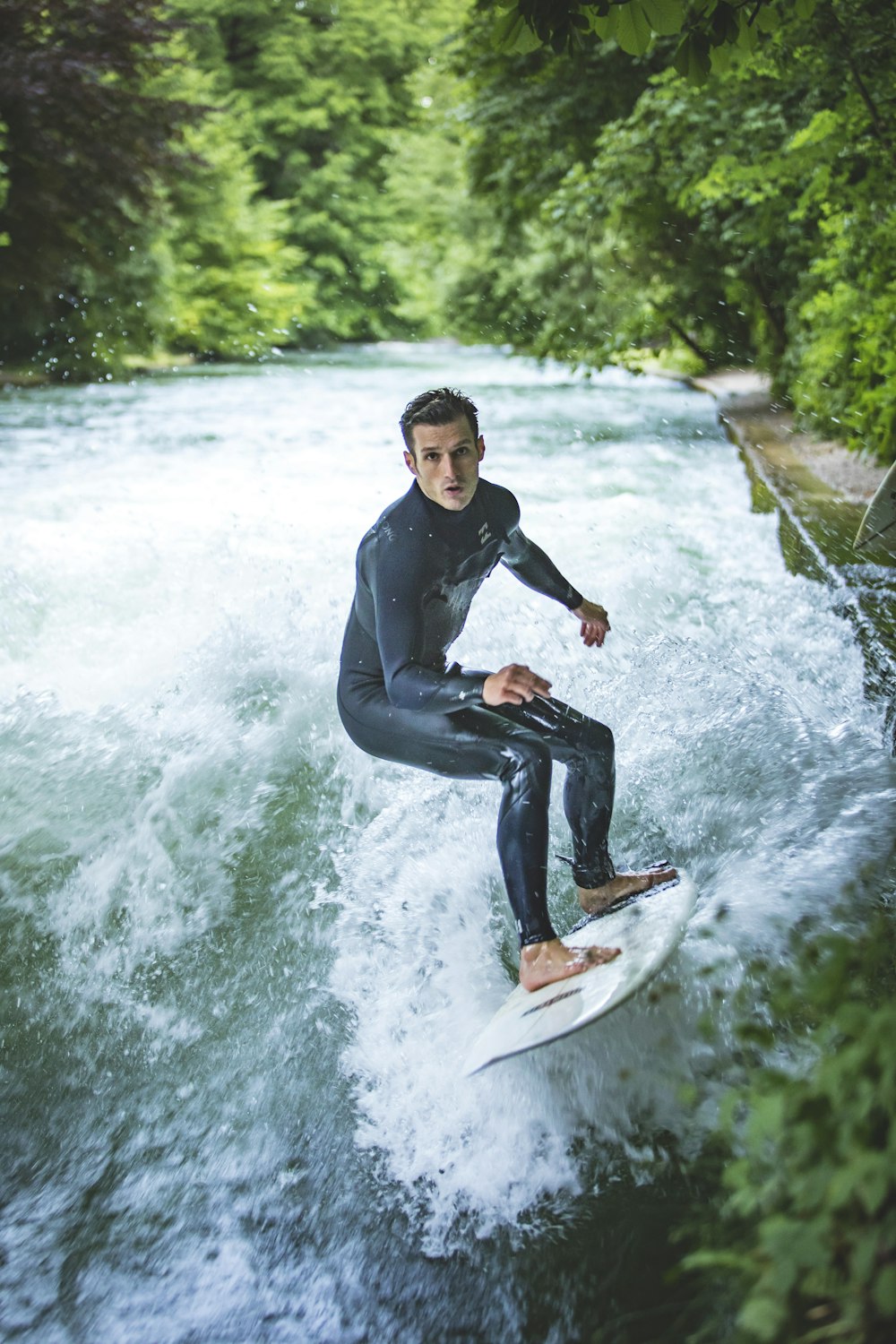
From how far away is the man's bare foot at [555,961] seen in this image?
273 centimetres

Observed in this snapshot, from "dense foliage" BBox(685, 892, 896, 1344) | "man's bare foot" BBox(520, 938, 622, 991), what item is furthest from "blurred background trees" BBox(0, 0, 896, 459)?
"dense foliage" BBox(685, 892, 896, 1344)

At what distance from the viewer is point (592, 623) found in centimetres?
364

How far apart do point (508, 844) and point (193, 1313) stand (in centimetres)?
132

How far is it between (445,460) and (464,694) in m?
0.67

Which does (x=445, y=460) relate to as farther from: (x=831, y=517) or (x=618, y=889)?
(x=831, y=517)

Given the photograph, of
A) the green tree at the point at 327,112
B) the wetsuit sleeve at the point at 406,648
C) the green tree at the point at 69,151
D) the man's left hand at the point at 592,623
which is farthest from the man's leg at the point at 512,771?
the green tree at the point at 327,112

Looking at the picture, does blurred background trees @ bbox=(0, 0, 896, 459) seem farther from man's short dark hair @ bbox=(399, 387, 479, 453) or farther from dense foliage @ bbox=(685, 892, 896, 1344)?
dense foliage @ bbox=(685, 892, 896, 1344)

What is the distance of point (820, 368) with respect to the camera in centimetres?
956

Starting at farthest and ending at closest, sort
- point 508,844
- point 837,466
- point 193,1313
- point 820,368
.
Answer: point 820,368, point 837,466, point 508,844, point 193,1313

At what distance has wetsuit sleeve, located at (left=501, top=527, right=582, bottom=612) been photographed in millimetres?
3469

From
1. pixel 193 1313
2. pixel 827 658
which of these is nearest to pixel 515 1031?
pixel 193 1313

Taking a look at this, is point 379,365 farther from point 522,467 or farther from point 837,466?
point 837,466

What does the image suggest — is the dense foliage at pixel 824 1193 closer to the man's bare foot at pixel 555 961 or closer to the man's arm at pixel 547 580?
the man's bare foot at pixel 555 961

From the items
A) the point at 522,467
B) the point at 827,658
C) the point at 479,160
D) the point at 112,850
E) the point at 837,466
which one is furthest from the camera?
the point at 479,160
